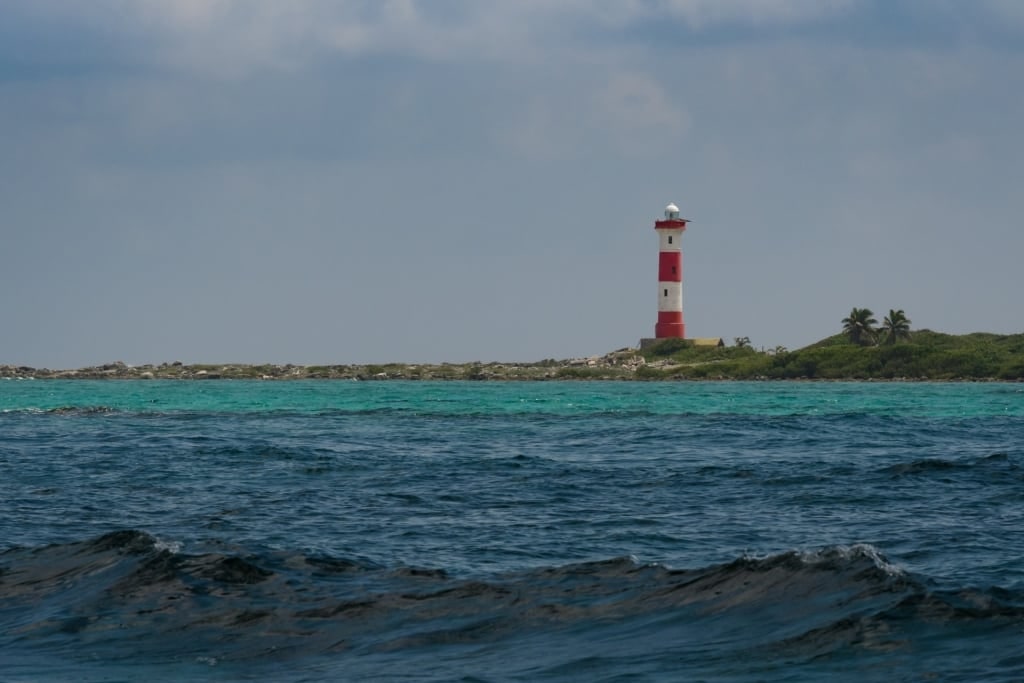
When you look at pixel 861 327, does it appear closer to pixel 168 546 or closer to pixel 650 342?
pixel 650 342

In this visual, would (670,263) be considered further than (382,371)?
No

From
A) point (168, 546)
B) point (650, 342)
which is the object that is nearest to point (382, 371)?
point (650, 342)

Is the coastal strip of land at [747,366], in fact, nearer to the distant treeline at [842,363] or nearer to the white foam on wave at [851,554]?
the distant treeline at [842,363]

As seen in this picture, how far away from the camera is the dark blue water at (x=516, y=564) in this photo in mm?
11133

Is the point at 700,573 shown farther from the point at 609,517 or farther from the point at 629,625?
the point at 609,517

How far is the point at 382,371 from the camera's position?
131 metres

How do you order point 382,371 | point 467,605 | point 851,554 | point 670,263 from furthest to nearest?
point 382,371
point 670,263
point 851,554
point 467,605

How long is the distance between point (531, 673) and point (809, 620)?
290cm

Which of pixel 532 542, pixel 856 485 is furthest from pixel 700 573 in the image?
pixel 856 485

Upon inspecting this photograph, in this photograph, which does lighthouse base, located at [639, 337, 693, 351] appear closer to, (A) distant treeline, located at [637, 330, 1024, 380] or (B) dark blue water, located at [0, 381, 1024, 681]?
(A) distant treeline, located at [637, 330, 1024, 380]

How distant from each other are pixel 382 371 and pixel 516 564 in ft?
383

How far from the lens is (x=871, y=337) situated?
415 ft

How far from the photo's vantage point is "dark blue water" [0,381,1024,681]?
11.1 metres

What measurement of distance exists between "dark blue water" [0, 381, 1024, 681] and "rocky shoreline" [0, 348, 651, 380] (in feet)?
287
